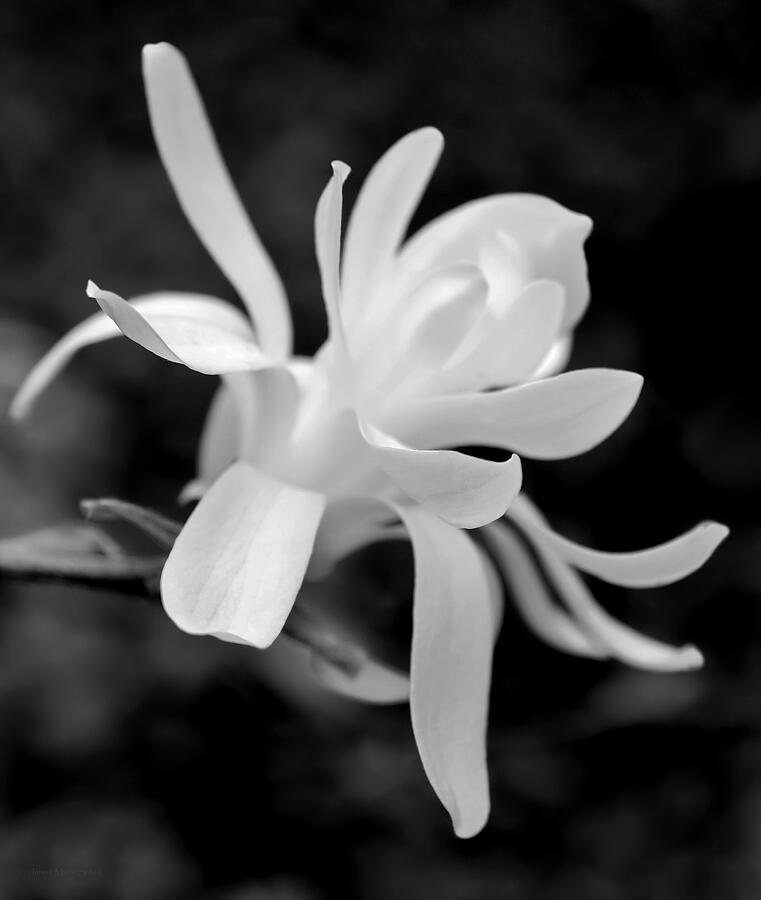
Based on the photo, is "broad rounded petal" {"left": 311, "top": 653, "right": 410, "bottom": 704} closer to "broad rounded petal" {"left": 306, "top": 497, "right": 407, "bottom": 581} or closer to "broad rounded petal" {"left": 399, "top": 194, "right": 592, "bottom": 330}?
"broad rounded petal" {"left": 306, "top": 497, "right": 407, "bottom": 581}

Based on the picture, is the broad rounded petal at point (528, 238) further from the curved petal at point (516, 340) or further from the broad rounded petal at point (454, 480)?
the broad rounded petal at point (454, 480)

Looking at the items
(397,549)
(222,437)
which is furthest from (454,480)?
(397,549)

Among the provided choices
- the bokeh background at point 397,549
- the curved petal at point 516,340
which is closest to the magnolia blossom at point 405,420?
the curved petal at point 516,340

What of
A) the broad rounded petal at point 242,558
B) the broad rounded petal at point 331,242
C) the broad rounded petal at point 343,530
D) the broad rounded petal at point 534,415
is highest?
the broad rounded petal at point 331,242

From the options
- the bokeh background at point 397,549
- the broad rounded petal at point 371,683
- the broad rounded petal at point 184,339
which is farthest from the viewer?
the bokeh background at point 397,549

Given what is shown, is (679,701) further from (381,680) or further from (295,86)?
(295,86)

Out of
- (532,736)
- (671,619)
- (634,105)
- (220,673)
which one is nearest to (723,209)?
(634,105)

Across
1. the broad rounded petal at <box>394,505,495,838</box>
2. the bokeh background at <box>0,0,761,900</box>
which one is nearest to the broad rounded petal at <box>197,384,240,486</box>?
the broad rounded petal at <box>394,505,495,838</box>
